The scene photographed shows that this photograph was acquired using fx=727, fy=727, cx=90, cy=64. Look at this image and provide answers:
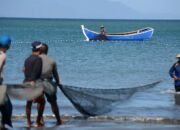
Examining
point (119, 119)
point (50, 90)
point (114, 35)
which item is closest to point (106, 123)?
point (119, 119)

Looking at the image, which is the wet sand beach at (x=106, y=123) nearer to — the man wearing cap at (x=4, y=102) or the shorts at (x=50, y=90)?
the shorts at (x=50, y=90)

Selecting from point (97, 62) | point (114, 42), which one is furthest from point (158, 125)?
point (114, 42)

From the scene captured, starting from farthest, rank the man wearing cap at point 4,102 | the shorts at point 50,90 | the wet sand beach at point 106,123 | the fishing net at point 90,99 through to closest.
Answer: the fishing net at point 90,99 → the wet sand beach at point 106,123 → the shorts at point 50,90 → the man wearing cap at point 4,102

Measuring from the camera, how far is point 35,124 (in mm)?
11672

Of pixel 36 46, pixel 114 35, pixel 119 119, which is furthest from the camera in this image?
pixel 114 35

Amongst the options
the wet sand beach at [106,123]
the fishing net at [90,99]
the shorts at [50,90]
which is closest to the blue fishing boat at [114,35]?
the fishing net at [90,99]

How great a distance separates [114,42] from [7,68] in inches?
1413

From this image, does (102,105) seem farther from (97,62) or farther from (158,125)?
(97,62)

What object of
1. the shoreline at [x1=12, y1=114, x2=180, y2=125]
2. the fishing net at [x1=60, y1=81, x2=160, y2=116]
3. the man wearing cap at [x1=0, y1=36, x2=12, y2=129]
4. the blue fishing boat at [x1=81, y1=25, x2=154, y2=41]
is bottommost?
the blue fishing boat at [x1=81, y1=25, x2=154, y2=41]

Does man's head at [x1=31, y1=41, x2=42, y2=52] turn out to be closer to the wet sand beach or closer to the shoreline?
the wet sand beach

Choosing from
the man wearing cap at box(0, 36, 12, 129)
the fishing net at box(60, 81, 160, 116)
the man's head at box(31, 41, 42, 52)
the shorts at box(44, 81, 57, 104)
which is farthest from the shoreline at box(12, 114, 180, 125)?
the man wearing cap at box(0, 36, 12, 129)

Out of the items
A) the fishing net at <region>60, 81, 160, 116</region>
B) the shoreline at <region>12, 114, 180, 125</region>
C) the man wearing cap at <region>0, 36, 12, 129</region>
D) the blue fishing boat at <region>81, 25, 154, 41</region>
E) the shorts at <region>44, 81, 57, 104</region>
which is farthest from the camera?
the blue fishing boat at <region>81, 25, 154, 41</region>

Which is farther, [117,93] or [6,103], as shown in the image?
[117,93]

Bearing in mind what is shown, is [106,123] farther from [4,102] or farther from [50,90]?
[4,102]
